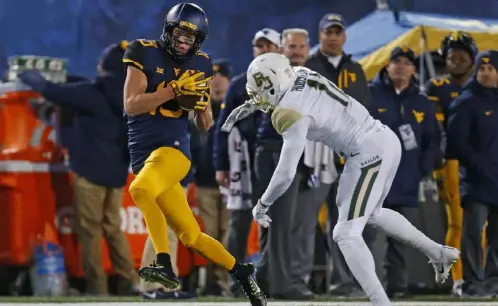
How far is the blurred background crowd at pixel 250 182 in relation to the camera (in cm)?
1039

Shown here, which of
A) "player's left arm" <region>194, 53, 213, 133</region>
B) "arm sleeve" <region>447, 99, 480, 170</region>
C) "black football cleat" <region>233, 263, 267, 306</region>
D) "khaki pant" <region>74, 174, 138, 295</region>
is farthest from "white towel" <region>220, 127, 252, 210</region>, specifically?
"black football cleat" <region>233, 263, 267, 306</region>

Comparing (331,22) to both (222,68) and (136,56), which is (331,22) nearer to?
(222,68)

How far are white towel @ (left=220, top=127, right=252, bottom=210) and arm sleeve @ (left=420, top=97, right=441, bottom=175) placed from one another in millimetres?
1367

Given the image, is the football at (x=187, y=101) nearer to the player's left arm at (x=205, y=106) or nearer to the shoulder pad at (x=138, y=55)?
the player's left arm at (x=205, y=106)

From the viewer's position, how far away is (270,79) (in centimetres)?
821

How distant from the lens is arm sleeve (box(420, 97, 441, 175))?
10758 millimetres

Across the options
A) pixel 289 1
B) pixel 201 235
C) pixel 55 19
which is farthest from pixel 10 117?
pixel 289 1

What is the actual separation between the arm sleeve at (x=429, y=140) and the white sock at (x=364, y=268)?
2.94 meters

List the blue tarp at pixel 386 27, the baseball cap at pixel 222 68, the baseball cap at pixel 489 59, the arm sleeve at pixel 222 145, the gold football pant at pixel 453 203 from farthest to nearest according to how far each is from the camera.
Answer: the blue tarp at pixel 386 27 → the baseball cap at pixel 222 68 → the gold football pant at pixel 453 203 → the baseball cap at pixel 489 59 → the arm sleeve at pixel 222 145

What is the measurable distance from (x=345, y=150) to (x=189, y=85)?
101 centimetres

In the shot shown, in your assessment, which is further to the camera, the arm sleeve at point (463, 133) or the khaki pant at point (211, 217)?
the khaki pant at point (211, 217)

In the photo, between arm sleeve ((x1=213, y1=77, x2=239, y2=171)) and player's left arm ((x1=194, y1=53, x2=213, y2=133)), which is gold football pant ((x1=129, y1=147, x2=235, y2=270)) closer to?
player's left arm ((x1=194, y1=53, x2=213, y2=133))

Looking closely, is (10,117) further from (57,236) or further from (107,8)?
(107,8)

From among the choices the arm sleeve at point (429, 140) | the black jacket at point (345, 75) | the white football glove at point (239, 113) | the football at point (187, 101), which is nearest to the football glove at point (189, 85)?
the football at point (187, 101)
